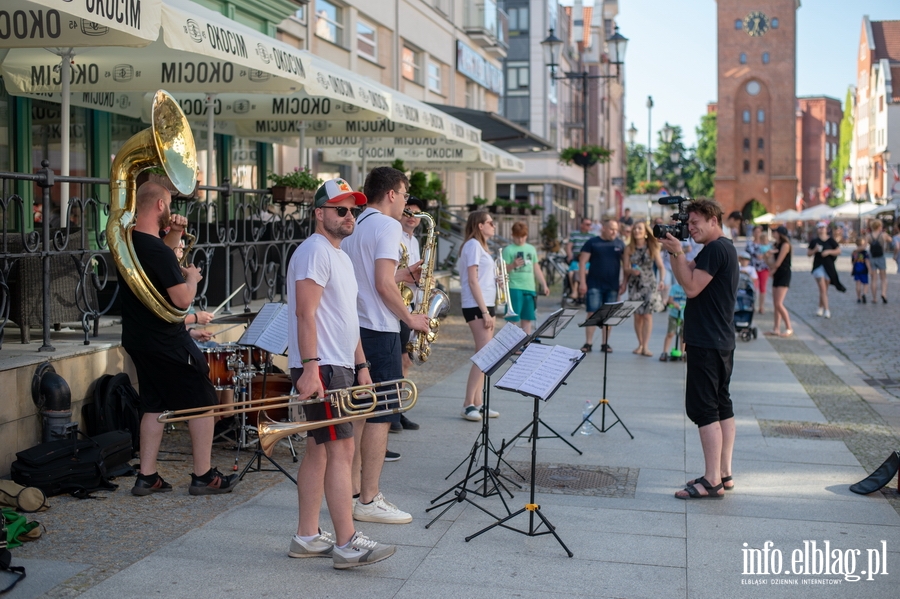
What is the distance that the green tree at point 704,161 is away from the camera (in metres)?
124

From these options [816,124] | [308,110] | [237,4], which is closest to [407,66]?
[237,4]

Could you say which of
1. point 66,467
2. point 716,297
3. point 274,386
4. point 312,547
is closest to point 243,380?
point 274,386

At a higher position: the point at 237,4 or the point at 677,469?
the point at 237,4

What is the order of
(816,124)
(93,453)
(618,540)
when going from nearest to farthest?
(618,540)
(93,453)
(816,124)

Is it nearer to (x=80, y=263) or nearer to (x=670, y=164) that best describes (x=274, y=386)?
(x=80, y=263)

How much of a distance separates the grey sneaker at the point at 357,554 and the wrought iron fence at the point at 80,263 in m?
3.09

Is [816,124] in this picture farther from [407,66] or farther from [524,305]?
[524,305]

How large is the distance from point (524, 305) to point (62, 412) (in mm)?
6105

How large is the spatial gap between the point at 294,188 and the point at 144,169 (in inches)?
188

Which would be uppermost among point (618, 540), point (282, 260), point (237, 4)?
point (237, 4)

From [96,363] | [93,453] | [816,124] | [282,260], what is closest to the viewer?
[93,453]

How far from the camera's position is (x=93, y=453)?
20.7ft
